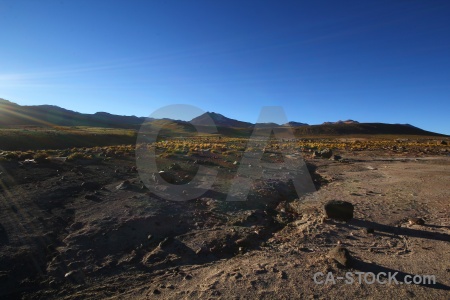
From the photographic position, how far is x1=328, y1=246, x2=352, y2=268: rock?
235 inches

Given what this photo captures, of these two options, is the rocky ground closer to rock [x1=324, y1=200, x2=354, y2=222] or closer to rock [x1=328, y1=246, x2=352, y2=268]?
rock [x1=328, y1=246, x2=352, y2=268]

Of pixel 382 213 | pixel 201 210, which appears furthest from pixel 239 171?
pixel 382 213

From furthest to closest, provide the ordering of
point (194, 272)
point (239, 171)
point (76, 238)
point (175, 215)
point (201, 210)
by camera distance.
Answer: point (239, 171) → point (201, 210) → point (175, 215) → point (76, 238) → point (194, 272)

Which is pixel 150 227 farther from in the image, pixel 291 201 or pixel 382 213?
pixel 382 213

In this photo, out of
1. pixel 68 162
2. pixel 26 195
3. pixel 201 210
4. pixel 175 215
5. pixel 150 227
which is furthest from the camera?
pixel 68 162

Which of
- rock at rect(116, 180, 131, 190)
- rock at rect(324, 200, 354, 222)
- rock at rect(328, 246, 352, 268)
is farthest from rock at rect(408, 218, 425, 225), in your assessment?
rock at rect(116, 180, 131, 190)

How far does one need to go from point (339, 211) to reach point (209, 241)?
3.98 metres

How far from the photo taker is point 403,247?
6941 millimetres

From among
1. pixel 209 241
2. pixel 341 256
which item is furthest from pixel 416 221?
pixel 209 241

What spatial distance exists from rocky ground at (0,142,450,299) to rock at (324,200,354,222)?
23 cm

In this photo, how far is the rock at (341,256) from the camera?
5.98 meters

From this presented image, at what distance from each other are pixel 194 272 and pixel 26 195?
7894 mm

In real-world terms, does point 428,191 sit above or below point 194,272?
above

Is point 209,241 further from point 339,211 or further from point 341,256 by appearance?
point 339,211
